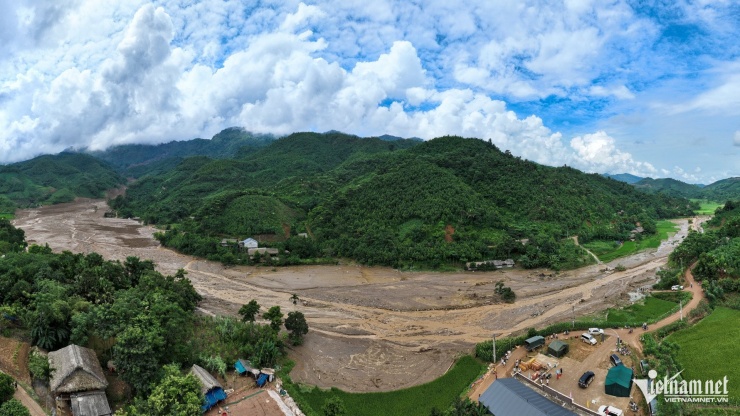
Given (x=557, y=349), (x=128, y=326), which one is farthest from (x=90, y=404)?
(x=557, y=349)

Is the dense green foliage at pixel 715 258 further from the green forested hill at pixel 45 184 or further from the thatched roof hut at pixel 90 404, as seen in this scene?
the green forested hill at pixel 45 184

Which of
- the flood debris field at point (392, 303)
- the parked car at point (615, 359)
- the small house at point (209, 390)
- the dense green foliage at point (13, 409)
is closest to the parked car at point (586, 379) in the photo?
the parked car at point (615, 359)

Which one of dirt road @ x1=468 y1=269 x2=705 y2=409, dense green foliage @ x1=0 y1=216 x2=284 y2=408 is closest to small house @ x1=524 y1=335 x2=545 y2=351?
dirt road @ x1=468 y1=269 x2=705 y2=409

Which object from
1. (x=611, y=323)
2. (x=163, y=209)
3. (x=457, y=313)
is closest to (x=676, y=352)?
(x=611, y=323)

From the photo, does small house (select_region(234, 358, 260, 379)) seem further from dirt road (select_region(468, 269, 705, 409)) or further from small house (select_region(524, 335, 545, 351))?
small house (select_region(524, 335, 545, 351))

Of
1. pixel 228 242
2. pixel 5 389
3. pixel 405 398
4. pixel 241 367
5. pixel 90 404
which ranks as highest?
pixel 228 242

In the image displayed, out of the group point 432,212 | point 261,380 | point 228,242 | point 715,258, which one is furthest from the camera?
point 432,212

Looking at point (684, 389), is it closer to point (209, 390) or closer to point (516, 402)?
point (516, 402)

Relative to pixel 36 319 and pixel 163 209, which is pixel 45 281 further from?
pixel 163 209
